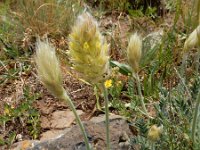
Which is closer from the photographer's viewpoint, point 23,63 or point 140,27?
point 23,63

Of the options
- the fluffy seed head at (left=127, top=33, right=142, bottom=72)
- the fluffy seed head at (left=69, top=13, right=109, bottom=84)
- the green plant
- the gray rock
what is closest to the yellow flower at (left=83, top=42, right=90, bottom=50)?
the fluffy seed head at (left=69, top=13, right=109, bottom=84)

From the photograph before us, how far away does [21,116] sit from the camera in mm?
2484

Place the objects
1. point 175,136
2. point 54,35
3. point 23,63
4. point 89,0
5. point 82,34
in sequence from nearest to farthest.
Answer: point 82,34, point 175,136, point 23,63, point 54,35, point 89,0

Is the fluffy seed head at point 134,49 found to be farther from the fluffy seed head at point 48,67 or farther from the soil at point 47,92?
the soil at point 47,92

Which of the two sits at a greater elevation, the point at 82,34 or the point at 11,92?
the point at 82,34

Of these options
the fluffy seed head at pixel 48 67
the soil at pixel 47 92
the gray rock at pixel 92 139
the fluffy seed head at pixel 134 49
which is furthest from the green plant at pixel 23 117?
the fluffy seed head at pixel 48 67

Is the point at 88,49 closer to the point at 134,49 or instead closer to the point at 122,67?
the point at 134,49

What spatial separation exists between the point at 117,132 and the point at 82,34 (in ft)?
3.23

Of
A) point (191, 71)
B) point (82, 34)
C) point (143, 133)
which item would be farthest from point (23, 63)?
point (82, 34)

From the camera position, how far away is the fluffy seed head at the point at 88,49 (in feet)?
3.62

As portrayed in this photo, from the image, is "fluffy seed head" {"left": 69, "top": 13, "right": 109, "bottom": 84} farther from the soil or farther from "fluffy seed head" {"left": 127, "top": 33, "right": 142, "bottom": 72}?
the soil

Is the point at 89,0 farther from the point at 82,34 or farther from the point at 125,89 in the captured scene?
the point at 82,34

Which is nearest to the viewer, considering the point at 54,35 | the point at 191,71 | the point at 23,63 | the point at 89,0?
the point at 191,71

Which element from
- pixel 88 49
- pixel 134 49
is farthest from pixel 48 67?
pixel 134 49
